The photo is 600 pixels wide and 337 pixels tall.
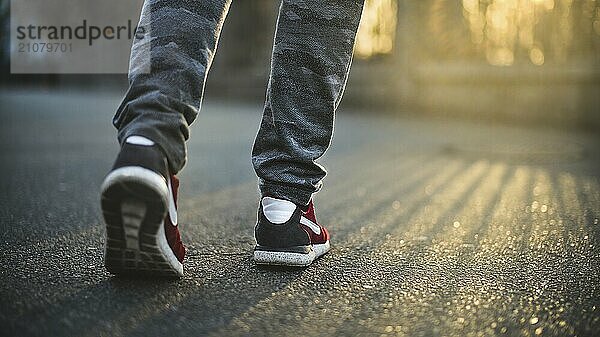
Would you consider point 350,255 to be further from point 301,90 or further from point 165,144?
point 165,144

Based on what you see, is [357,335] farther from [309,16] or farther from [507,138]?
[507,138]

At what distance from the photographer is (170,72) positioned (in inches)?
34.1

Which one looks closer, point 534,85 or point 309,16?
point 309,16

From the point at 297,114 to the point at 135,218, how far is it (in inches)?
11.5

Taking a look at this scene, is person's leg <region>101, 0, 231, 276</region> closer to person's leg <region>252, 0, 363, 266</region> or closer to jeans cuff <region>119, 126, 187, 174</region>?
jeans cuff <region>119, 126, 187, 174</region>

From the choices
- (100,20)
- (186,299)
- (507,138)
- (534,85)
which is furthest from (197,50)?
(100,20)

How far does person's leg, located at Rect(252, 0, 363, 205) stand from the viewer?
994mm

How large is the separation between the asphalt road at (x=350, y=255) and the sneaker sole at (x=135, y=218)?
4cm

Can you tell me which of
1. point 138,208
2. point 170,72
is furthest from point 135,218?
point 170,72

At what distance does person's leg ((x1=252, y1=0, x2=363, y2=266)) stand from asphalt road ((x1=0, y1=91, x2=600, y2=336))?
0.17 feet

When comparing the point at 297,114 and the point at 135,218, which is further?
the point at 297,114

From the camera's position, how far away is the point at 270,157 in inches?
39.6

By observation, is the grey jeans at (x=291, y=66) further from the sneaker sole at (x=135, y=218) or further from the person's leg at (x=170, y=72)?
the sneaker sole at (x=135, y=218)

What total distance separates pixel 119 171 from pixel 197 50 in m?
0.19
